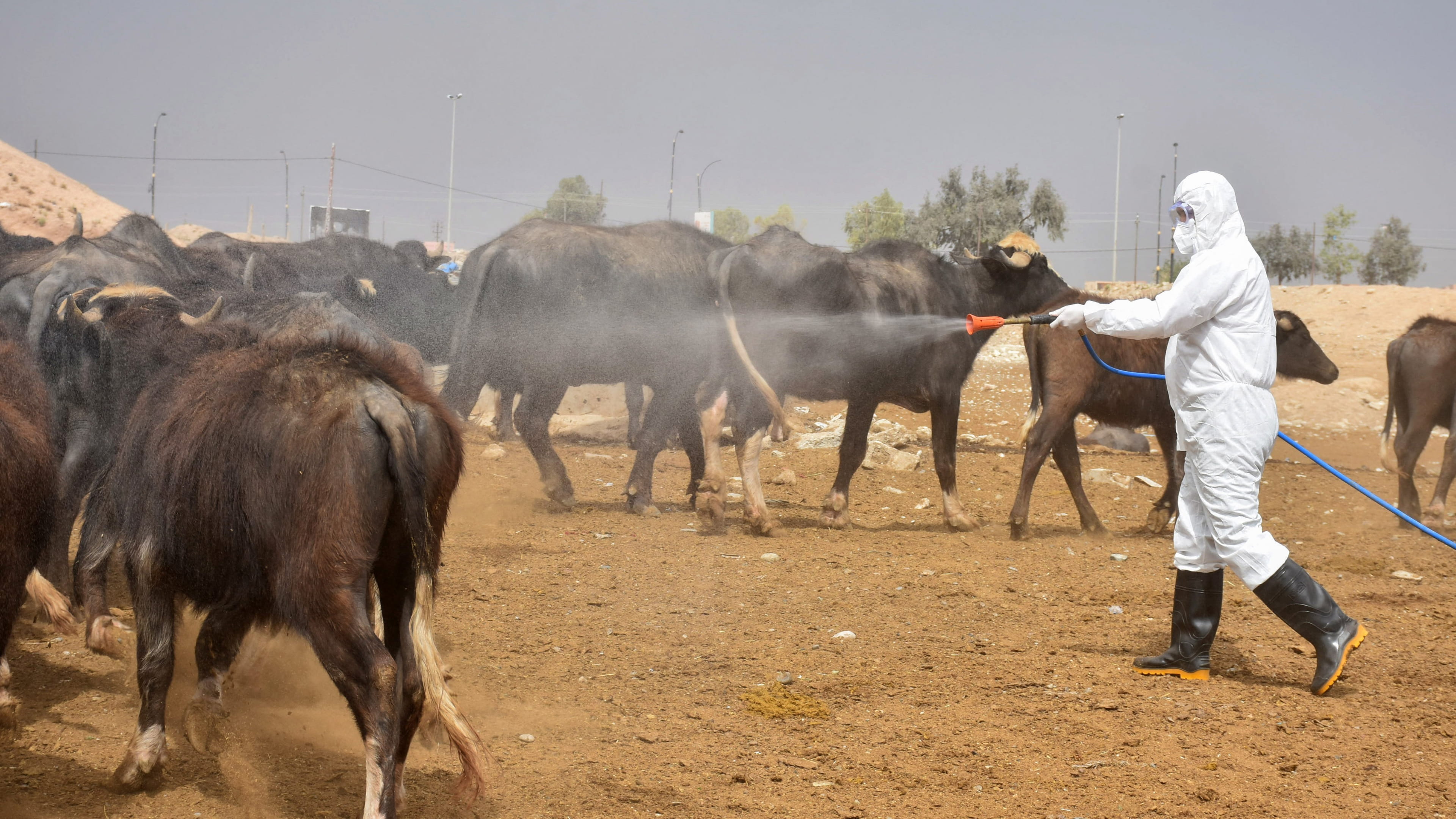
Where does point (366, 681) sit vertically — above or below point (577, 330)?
below

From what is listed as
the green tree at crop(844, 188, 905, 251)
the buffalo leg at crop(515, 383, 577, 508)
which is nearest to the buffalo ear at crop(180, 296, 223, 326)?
the buffalo leg at crop(515, 383, 577, 508)

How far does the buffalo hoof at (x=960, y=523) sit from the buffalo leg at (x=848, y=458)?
0.89 m

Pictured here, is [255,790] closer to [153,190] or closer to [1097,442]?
[1097,442]

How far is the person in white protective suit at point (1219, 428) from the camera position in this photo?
5230 mm

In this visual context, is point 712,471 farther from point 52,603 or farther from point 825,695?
point 52,603

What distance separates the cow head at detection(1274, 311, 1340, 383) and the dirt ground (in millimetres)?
2183

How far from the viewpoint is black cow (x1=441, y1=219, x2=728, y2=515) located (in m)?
9.51

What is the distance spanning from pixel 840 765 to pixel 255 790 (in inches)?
86.6

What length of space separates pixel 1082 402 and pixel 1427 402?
4.16 meters

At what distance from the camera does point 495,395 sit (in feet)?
48.2

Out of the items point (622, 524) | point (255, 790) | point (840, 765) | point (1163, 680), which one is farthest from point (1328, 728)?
point (622, 524)

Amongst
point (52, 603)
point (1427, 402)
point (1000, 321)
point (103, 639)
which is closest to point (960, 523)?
point (1000, 321)

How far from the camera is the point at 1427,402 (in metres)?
10.6

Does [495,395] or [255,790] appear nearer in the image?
[255,790]
